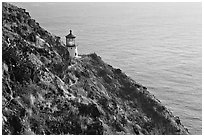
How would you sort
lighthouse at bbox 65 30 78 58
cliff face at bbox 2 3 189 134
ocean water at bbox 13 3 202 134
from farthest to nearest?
ocean water at bbox 13 3 202 134, lighthouse at bbox 65 30 78 58, cliff face at bbox 2 3 189 134

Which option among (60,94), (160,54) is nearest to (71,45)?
(60,94)

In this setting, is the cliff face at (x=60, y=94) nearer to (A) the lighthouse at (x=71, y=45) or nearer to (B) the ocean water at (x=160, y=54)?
(A) the lighthouse at (x=71, y=45)

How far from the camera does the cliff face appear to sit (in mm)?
25047

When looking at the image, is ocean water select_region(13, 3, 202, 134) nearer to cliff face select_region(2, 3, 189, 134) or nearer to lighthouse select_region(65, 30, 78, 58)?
cliff face select_region(2, 3, 189, 134)

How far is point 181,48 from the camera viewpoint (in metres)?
104

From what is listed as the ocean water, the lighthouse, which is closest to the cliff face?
the lighthouse

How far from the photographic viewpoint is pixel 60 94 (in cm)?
2920

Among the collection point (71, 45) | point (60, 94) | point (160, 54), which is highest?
point (160, 54)

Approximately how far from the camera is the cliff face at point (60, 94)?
25047mm

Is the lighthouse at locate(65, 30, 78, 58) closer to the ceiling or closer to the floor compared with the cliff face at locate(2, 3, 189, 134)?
closer to the ceiling

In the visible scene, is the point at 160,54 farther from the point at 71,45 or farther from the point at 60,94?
the point at 60,94

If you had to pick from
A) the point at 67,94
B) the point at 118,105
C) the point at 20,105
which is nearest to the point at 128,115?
the point at 118,105

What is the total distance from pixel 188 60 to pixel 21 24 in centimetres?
6003

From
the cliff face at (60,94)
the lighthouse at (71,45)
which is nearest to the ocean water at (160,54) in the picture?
the cliff face at (60,94)
